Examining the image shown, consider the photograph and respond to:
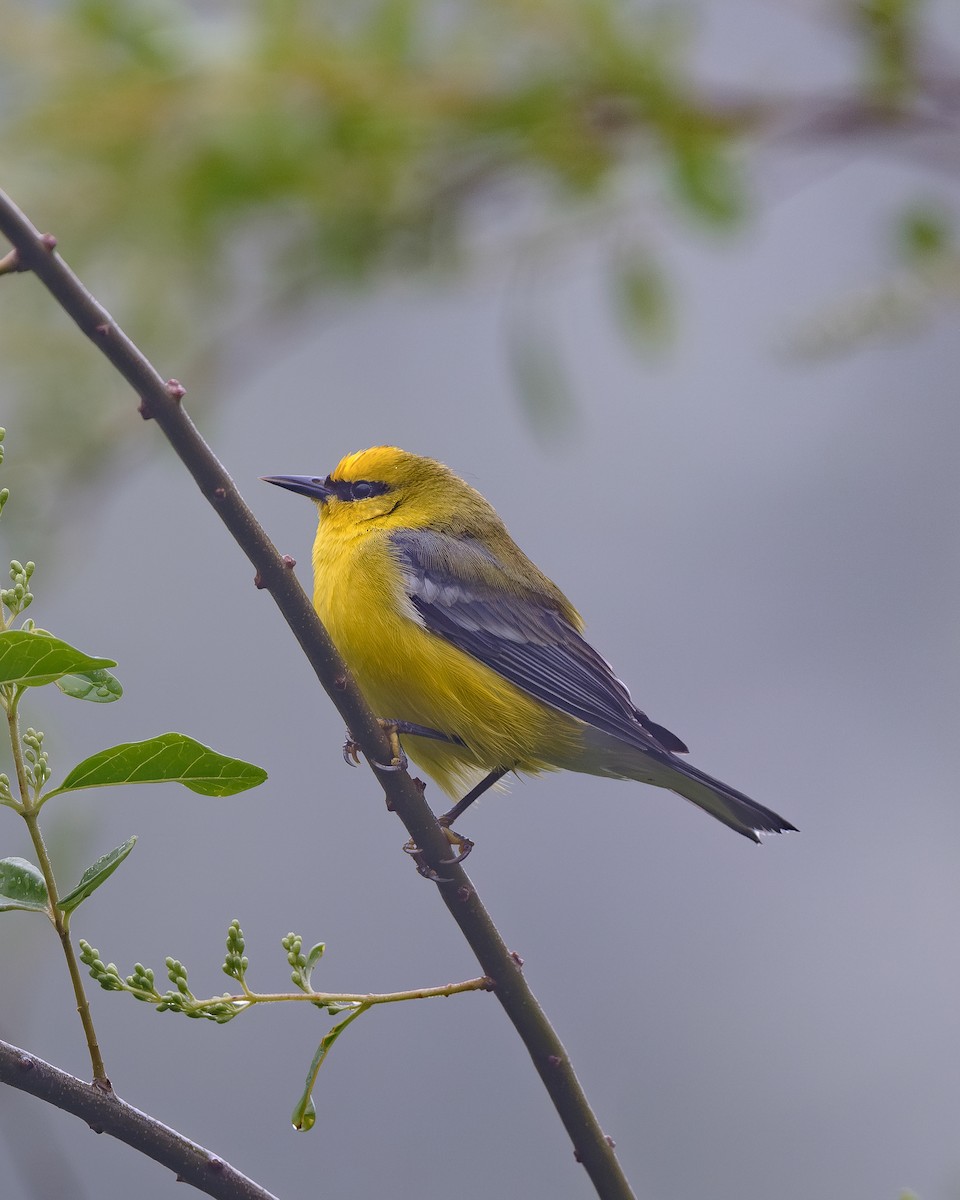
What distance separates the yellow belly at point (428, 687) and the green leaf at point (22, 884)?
140 centimetres

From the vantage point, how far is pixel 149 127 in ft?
8.34

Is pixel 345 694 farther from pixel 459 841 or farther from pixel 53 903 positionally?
pixel 459 841

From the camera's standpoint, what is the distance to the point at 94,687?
3.67ft

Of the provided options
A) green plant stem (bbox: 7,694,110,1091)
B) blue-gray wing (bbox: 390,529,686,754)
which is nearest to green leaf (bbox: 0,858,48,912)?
green plant stem (bbox: 7,694,110,1091)

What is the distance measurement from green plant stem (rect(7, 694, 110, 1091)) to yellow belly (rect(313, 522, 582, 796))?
1.40 m

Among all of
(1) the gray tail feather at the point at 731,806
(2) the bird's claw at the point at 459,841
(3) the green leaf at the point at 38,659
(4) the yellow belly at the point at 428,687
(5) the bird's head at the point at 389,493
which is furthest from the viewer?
(5) the bird's head at the point at 389,493

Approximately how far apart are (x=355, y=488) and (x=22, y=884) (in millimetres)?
1943

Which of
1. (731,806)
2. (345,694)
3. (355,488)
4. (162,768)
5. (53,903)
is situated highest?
(355,488)

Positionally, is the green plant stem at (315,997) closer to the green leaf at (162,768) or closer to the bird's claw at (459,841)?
the green leaf at (162,768)

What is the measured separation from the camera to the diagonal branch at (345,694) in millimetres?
1075

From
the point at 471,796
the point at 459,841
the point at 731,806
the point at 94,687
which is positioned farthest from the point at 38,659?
the point at 731,806

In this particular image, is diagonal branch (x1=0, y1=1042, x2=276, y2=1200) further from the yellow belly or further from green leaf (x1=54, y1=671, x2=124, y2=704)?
the yellow belly

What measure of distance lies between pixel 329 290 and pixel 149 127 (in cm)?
47

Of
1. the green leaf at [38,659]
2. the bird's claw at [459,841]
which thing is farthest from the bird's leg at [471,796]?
the green leaf at [38,659]
